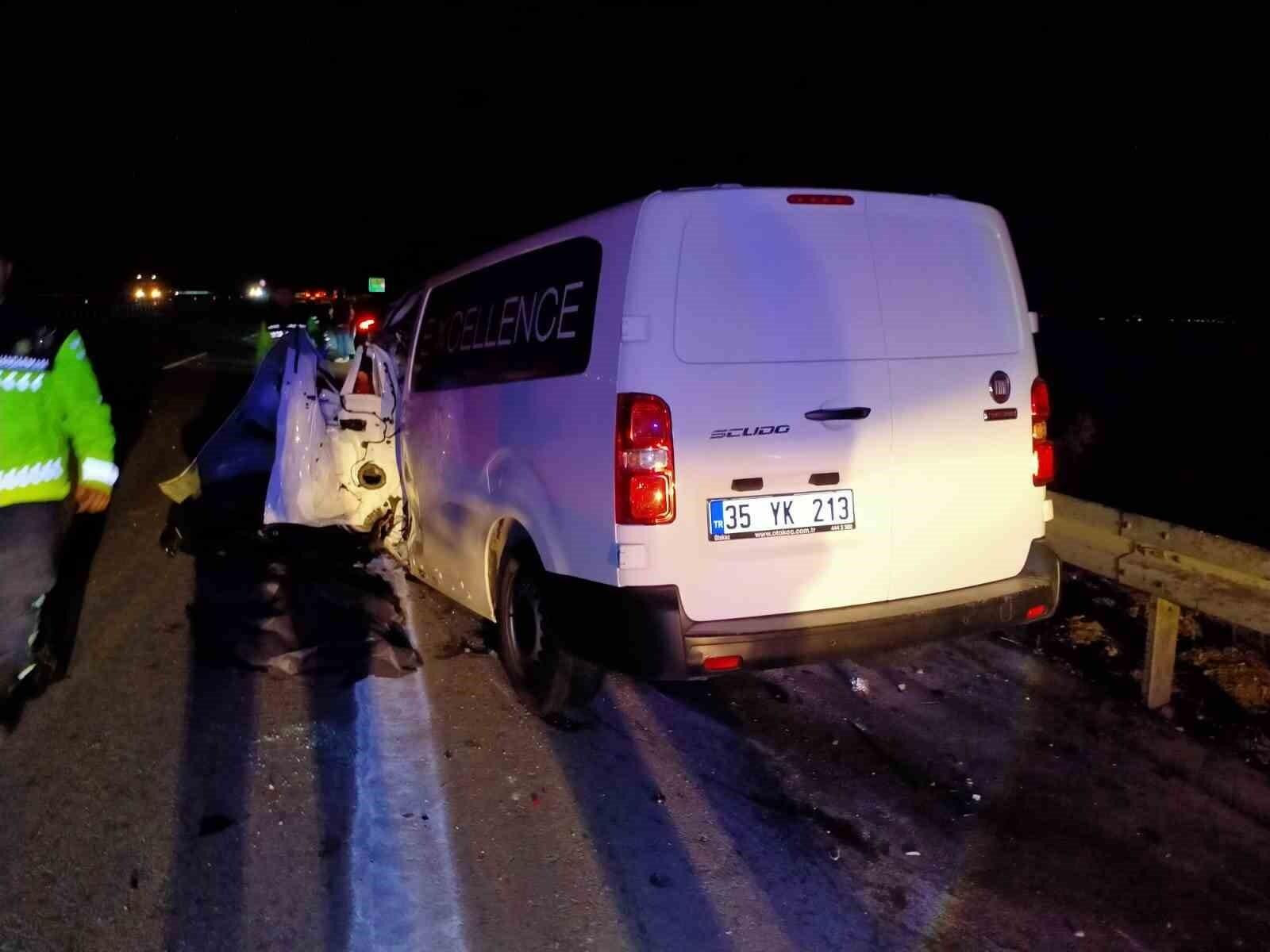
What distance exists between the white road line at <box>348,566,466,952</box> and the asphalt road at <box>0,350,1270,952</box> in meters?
0.01

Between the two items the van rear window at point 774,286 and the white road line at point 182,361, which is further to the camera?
the white road line at point 182,361

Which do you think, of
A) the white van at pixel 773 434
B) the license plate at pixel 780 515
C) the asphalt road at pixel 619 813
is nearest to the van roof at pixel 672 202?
the white van at pixel 773 434

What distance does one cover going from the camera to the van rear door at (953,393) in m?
3.78

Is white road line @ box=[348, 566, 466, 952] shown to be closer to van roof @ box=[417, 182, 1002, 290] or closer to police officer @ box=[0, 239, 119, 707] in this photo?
police officer @ box=[0, 239, 119, 707]

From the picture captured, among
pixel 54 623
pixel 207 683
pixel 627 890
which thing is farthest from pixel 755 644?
pixel 54 623

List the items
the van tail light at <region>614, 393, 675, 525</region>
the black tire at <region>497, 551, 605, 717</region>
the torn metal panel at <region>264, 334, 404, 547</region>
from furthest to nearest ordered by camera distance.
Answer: the torn metal panel at <region>264, 334, 404, 547</region> → the black tire at <region>497, 551, 605, 717</region> → the van tail light at <region>614, 393, 675, 525</region>

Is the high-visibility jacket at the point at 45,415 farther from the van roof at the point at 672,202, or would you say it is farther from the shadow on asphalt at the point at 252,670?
the van roof at the point at 672,202

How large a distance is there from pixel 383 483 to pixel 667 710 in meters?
2.46

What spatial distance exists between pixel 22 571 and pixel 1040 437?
397 centimetres

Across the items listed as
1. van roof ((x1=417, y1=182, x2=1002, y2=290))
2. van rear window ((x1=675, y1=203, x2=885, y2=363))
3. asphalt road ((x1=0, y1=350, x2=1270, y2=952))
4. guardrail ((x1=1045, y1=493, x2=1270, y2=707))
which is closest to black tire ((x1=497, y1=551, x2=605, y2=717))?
asphalt road ((x1=0, y1=350, x2=1270, y2=952))

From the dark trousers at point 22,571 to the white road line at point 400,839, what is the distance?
1350 mm

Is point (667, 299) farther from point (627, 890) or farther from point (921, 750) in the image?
point (921, 750)

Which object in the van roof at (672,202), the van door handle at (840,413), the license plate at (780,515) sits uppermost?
the van roof at (672,202)

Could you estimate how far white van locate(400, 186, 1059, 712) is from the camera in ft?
11.5
